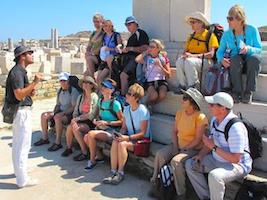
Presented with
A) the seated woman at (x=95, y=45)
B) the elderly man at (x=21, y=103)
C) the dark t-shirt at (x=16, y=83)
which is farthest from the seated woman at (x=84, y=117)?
the seated woman at (x=95, y=45)

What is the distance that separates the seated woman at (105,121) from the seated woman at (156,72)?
0.57m

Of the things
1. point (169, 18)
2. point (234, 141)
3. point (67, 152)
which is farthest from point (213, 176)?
point (169, 18)

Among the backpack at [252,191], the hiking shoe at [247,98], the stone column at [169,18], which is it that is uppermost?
the stone column at [169,18]

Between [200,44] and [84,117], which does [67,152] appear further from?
[200,44]

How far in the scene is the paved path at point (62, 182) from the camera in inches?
194

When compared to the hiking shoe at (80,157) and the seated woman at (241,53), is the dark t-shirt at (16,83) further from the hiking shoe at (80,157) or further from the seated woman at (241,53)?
the seated woman at (241,53)

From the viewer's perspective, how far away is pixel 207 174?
4445 millimetres

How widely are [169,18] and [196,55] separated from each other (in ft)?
6.57

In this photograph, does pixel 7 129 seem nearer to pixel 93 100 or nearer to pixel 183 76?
pixel 93 100

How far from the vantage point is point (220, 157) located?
4.25 meters

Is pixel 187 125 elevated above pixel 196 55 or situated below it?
below

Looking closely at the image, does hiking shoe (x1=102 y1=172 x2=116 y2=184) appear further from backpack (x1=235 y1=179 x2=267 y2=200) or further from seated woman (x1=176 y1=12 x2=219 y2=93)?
backpack (x1=235 y1=179 x2=267 y2=200)

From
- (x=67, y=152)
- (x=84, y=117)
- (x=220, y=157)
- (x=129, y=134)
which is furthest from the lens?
(x=67, y=152)

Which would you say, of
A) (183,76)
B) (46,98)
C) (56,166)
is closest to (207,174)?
(183,76)
